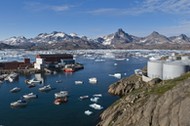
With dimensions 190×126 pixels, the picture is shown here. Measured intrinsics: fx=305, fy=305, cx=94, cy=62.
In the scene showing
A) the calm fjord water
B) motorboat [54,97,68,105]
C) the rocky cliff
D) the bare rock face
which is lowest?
the calm fjord water

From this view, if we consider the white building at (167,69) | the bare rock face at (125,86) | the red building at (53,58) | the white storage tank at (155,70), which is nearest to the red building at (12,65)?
the red building at (53,58)

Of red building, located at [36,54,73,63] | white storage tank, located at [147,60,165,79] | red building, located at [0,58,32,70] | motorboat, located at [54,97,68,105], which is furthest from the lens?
red building, located at [36,54,73,63]

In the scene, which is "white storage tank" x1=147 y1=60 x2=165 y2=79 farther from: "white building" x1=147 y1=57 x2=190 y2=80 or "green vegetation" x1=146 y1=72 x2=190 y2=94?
"green vegetation" x1=146 y1=72 x2=190 y2=94

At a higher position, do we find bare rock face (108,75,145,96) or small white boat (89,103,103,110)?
bare rock face (108,75,145,96)

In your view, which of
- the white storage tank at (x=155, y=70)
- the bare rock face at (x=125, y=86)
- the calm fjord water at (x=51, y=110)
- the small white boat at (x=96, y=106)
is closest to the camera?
the calm fjord water at (x=51, y=110)

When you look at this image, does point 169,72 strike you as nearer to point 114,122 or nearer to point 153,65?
point 153,65

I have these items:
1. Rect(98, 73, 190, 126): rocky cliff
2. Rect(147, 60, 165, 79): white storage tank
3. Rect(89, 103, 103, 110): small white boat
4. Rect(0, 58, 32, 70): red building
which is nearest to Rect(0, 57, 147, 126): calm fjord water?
Rect(89, 103, 103, 110): small white boat

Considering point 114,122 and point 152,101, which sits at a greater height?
point 152,101

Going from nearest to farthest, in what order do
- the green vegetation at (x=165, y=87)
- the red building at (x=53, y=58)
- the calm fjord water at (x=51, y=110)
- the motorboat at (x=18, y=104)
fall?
1. the green vegetation at (x=165, y=87)
2. the calm fjord water at (x=51, y=110)
3. the motorboat at (x=18, y=104)
4. the red building at (x=53, y=58)

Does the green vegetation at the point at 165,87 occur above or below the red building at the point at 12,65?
above

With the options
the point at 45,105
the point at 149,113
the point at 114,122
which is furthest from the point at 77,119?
the point at 149,113

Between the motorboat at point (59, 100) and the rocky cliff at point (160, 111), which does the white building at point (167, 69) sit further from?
the motorboat at point (59, 100)
